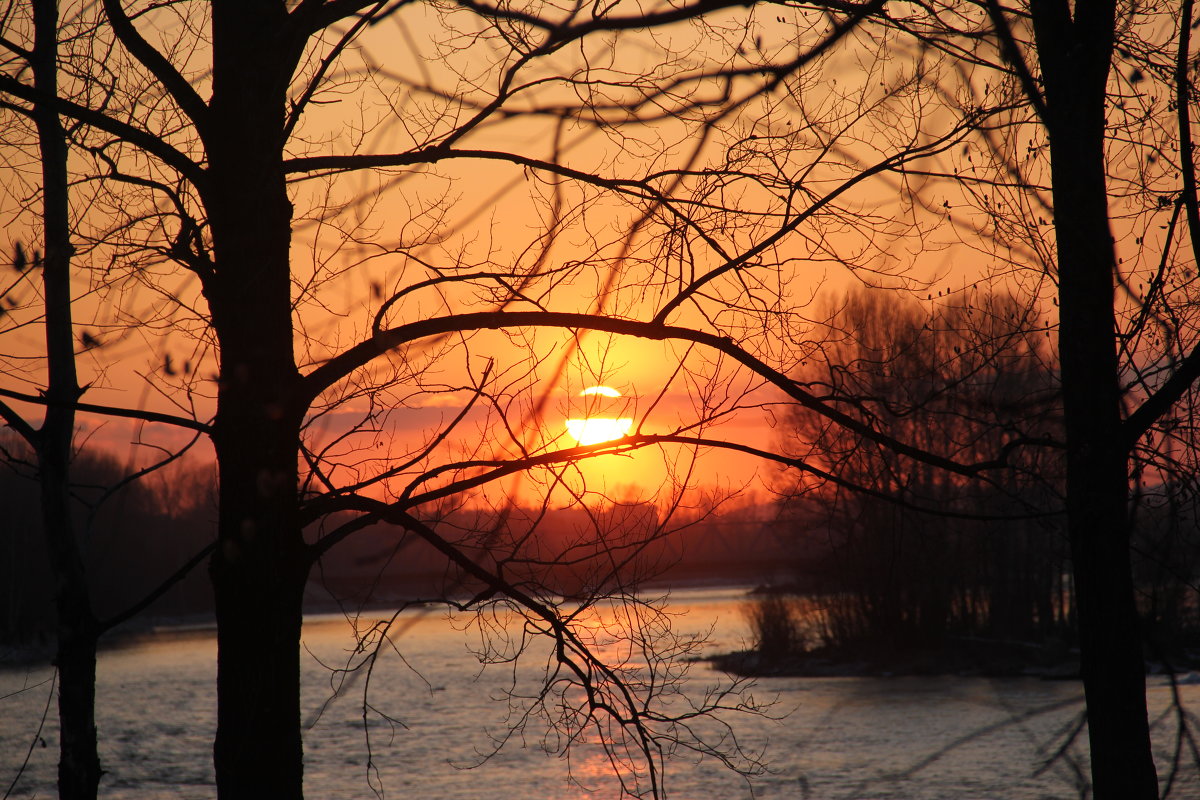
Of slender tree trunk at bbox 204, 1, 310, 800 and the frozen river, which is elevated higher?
slender tree trunk at bbox 204, 1, 310, 800

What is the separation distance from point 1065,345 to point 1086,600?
97cm

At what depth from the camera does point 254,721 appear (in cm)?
387

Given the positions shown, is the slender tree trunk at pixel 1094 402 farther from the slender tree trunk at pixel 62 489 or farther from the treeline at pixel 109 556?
the treeline at pixel 109 556

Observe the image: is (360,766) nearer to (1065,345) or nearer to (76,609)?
(76,609)

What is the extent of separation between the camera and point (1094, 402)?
4059 millimetres

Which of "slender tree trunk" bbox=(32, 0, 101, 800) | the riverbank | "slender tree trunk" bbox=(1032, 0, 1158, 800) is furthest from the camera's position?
the riverbank

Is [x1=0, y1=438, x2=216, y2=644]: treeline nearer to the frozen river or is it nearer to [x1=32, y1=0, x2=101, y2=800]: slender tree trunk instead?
the frozen river

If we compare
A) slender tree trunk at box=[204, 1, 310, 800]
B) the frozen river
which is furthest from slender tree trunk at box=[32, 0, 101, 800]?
the frozen river

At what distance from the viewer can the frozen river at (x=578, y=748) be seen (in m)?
19.7

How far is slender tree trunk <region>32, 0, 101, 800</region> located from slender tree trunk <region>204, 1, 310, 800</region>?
1.81 metres

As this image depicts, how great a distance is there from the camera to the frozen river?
1967 centimetres

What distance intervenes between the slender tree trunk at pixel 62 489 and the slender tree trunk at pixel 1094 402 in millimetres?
4605

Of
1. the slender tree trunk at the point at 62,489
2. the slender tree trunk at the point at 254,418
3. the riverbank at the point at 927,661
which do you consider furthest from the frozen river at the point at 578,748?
the slender tree trunk at the point at 254,418

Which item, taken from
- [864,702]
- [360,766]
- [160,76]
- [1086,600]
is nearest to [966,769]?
[864,702]
